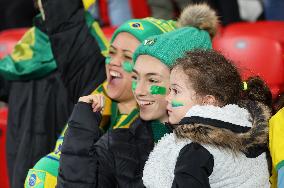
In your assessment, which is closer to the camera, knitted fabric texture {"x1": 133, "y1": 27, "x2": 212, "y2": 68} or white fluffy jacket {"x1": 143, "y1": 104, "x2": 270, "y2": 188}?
white fluffy jacket {"x1": 143, "y1": 104, "x2": 270, "y2": 188}

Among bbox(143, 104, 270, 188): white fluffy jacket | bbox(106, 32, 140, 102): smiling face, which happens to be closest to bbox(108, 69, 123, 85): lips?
bbox(106, 32, 140, 102): smiling face

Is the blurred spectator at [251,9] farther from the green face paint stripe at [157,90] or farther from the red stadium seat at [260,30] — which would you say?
the green face paint stripe at [157,90]

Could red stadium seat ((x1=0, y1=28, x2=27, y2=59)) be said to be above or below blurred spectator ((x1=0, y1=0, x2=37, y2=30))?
above

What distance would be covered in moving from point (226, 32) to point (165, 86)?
133 centimetres

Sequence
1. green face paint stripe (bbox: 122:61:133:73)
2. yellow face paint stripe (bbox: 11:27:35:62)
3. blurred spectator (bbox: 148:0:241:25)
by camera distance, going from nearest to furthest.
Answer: green face paint stripe (bbox: 122:61:133:73), yellow face paint stripe (bbox: 11:27:35:62), blurred spectator (bbox: 148:0:241:25)

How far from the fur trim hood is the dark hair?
0.20 feet

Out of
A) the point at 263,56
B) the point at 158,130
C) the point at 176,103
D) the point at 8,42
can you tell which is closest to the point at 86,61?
the point at 158,130

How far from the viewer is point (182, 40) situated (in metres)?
2.38

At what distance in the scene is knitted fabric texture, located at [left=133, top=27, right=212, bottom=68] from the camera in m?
2.31

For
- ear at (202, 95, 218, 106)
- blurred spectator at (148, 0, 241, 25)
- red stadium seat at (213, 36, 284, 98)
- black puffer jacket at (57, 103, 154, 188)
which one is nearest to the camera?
ear at (202, 95, 218, 106)

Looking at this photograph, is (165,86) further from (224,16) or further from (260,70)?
(224,16)

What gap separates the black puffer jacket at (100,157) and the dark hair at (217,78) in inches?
13.3

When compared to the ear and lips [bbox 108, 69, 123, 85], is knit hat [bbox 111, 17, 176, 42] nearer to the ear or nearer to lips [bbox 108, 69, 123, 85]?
lips [bbox 108, 69, 123, 85]

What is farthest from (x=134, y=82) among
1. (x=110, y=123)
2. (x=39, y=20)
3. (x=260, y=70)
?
(x=260, y=70)
